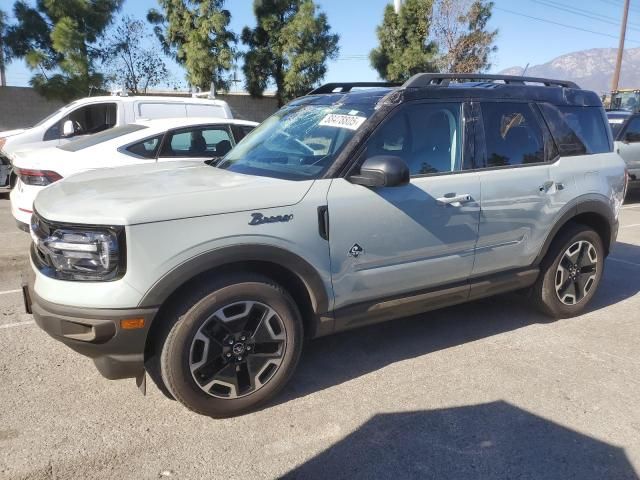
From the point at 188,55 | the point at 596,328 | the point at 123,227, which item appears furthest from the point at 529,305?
the point at 188,55

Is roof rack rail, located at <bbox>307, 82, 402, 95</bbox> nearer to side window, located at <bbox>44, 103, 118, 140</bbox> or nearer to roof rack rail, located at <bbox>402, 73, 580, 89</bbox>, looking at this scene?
roof rack rail, located at <bbox>402, 73, 580, 89</bbox>

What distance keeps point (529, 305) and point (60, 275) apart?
13.0ft

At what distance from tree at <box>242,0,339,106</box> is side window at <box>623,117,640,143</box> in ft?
41.4

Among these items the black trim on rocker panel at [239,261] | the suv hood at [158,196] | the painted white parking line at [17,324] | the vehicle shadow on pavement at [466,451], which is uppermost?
the suv hood at [158,196]

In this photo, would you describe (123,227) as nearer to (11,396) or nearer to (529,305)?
(11,396)

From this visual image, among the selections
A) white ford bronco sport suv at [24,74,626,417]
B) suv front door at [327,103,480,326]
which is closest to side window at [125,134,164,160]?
white ford bronco sport suv at [24,74,626,417]

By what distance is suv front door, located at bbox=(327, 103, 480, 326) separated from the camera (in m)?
3.26

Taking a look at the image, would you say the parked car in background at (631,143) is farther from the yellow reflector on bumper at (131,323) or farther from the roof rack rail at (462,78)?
the yellow reflector on bumper at (131,323)

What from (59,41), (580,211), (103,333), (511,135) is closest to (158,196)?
(103,333)

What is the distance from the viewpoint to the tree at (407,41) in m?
22.4

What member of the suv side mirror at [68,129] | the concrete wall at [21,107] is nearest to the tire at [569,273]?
the suv side mirror at [68,129]

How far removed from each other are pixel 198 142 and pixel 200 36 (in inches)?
597

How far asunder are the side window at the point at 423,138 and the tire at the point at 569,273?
137cm

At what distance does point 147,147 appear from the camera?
21.7ft
